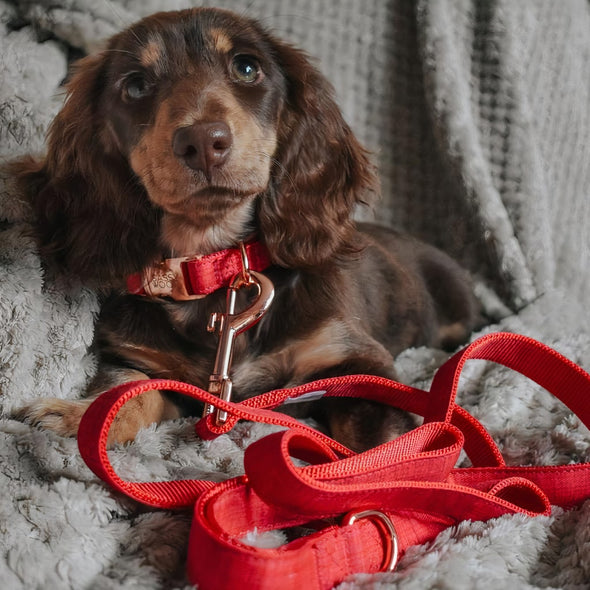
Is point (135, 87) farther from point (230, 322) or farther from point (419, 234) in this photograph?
point (419, 234)

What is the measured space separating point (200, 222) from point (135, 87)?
1.24 ft

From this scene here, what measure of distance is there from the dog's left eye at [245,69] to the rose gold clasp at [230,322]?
42cm

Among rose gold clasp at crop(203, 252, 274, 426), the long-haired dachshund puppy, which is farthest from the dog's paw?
rose gold clasp at crop(203, 252, 274, 426)

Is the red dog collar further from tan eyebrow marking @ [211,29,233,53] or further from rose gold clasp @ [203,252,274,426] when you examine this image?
tan eyebrow marking @ [211,29,233,53]

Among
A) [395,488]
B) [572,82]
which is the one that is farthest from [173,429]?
[572,82]

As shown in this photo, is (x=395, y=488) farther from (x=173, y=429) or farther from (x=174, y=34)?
(x=174, y=34)

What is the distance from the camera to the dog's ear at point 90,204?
1.56 metres

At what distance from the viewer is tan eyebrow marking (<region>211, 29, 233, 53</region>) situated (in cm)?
158

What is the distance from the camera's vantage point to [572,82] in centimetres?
279

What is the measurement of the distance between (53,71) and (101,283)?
857 millimetres

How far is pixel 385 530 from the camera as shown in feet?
3.05

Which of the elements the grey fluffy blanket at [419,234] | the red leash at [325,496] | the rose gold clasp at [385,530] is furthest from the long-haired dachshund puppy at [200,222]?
the rose gold clasp at [385,530]

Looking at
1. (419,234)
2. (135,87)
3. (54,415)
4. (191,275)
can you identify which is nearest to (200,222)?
(191,275)

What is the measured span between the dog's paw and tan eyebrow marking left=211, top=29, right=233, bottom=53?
88cm
